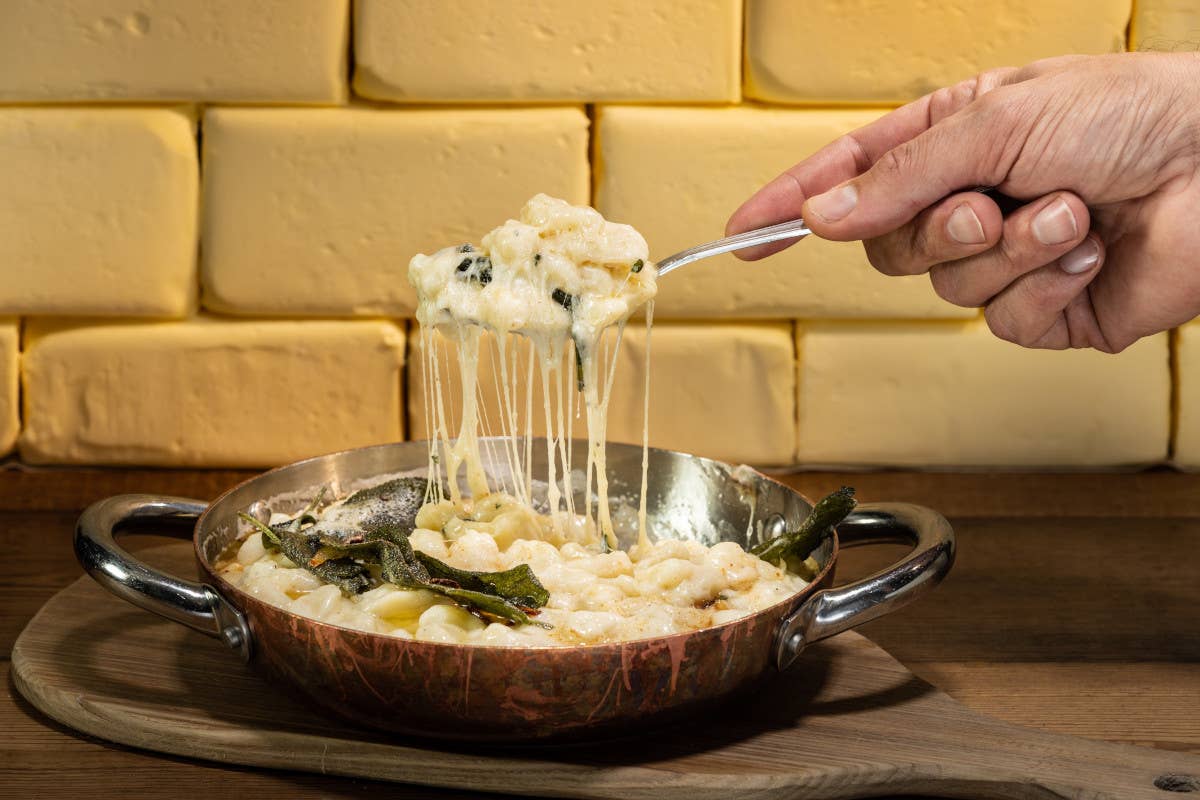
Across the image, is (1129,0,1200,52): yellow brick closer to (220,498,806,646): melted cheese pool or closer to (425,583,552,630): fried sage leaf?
(220,498,806,646): melted cheese pool

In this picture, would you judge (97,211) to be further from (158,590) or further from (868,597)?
(868,597)

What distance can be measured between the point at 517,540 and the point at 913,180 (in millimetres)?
394

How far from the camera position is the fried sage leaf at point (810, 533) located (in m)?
0.85

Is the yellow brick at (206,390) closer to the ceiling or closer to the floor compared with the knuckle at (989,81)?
closer to the floor

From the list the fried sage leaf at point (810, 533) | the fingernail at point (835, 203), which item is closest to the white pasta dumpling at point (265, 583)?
the fried sage leaf at point (810, 533)

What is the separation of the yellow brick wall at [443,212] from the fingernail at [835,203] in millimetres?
462

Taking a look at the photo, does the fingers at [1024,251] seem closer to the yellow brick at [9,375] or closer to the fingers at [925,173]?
the fingers at [925,173]

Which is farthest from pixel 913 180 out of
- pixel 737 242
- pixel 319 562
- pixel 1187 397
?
pixel 1187 397

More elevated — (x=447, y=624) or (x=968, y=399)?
(x=968, y=399)

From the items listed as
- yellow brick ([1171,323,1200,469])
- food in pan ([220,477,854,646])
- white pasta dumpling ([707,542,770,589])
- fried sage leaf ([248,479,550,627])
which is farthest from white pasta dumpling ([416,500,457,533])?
yellow brick ([1171,323,1200,469])

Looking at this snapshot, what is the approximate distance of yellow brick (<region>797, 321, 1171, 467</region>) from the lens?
1.39 meters

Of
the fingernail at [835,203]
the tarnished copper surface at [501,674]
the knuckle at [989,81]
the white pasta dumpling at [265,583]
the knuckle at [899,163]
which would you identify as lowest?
the tarnished copper surface at [501,674]

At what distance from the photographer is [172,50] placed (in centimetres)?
129

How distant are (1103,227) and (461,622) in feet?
1.96
